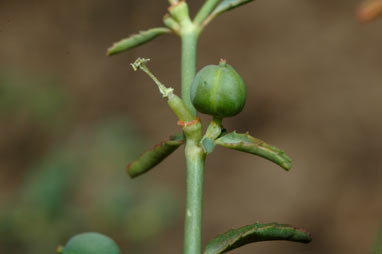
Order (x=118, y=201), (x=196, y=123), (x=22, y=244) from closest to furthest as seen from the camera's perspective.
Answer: (x=196, y=123), (x=22, y=244), (x=118, y=201)

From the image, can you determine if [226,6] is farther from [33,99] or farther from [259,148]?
[33,99]

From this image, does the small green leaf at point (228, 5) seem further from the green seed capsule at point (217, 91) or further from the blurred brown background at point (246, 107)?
the blurred brown background at point (246, 107)

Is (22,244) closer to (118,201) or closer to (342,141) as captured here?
(118,201)

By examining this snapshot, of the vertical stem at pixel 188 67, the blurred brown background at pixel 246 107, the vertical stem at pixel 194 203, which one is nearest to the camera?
the vertical stem at pixel 194 203

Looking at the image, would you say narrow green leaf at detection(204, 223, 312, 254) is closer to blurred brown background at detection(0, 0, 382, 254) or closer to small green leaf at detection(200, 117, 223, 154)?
small green leaf at detection(200, 117, 223, 154)

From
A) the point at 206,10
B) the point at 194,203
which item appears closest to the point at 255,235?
the point at 194,203

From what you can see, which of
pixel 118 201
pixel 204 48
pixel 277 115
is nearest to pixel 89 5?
pixel 204 48

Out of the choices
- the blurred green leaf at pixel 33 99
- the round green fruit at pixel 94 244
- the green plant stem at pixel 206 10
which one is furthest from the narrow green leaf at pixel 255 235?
the blurred green leaf at pixel 33 99
